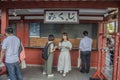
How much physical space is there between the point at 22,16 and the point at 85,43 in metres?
3.36

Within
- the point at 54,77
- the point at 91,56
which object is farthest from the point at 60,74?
the point at 91,56

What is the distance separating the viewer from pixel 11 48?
7.30 m

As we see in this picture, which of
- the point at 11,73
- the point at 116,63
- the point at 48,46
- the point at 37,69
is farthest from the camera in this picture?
the point at 37,69

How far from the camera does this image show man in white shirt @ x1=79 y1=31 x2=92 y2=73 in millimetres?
10594

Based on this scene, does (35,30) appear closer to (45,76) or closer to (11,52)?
(45,76)

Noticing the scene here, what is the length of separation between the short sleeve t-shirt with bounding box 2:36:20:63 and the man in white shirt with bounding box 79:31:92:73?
12.8 ft

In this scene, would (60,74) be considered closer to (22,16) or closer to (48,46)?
(48,46)

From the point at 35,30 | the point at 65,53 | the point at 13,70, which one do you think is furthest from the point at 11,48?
the point at 35,30

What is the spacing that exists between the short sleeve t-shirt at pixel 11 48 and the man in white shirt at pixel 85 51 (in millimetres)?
3899

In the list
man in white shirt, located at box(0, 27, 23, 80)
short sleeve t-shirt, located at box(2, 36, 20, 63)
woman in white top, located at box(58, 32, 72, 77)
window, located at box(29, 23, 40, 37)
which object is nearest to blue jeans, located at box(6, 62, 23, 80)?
man in white shirt, located at box(0, 27, 23, 80)

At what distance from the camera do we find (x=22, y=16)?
11828mm

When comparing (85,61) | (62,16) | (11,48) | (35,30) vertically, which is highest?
(62,16)

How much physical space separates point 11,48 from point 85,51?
4.24 metres

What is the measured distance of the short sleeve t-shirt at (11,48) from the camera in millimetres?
7250
